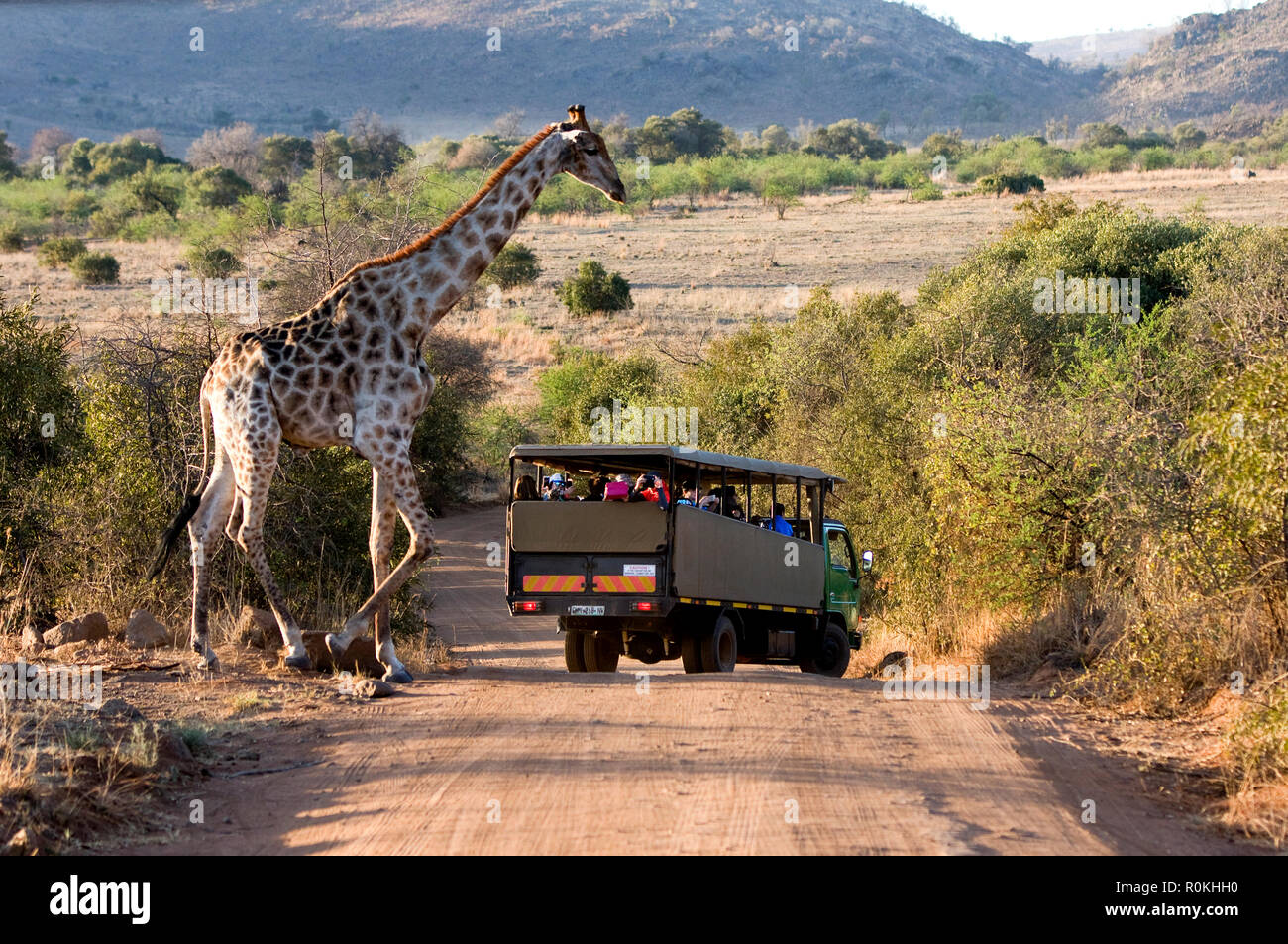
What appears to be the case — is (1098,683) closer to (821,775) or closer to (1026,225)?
(821,775)

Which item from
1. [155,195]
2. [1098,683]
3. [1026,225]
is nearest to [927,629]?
[1098,683]

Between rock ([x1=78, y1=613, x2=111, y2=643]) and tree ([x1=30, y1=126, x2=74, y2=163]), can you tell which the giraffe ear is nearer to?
rock ([x1=78, y1=613, x2=111, y2=643])

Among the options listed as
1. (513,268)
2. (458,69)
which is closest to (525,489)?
(513,268)

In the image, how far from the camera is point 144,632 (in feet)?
37.9

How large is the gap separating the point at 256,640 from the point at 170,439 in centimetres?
313

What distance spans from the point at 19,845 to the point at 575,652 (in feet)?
29.3

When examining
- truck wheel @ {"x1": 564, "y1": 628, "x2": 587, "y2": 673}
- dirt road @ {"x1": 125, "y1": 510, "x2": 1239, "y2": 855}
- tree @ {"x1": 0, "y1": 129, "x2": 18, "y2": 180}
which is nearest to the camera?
dirt road @ {"x1": 125, "y1": 510, "x2": 1239, "y2": 855}

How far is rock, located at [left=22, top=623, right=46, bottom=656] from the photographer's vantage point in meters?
11.1

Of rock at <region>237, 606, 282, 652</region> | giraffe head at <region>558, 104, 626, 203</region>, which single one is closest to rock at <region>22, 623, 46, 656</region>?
rock at <region>237, 606, 282, 652</region>

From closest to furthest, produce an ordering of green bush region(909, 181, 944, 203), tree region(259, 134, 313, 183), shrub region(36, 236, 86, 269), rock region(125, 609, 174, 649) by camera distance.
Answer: rock region(125, 609, 174, 649)
shrub region(36, 236, 86, 269)
green bush region(909, 181, 944, 203)
tree region(259, 134, 313, 183)

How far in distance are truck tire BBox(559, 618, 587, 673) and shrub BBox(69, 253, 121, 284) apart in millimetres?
39890

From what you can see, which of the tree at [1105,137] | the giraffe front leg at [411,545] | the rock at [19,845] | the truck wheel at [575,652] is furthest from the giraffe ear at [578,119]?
the tree at [1105,137]

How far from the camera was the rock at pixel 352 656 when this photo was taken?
36.3 ft

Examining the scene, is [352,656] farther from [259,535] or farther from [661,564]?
[661,564]
